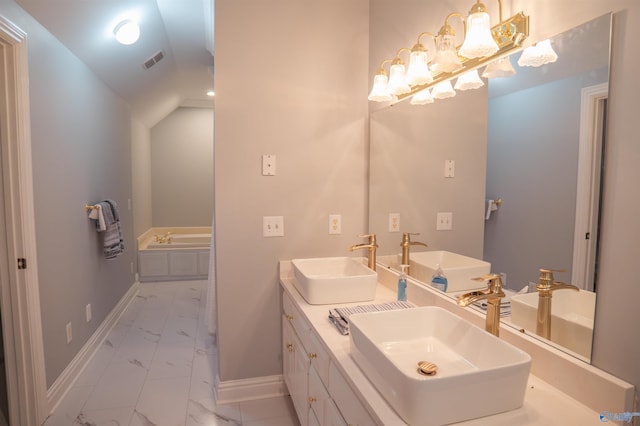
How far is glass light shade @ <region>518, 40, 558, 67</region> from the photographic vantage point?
3.80 feet

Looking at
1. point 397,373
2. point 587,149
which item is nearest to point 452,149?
point 587,149

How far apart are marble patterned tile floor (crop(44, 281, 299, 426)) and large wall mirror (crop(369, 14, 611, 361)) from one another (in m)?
1.45

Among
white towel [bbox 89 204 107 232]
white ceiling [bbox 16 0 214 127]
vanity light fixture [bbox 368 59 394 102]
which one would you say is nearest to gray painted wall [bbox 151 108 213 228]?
white ceiling [bbox 16 0 214 127]

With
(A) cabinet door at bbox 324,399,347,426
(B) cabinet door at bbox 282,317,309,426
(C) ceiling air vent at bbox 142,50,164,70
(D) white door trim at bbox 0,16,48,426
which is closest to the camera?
(A) cabinet door at bbox 324,399,347,426

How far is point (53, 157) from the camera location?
7.57 ft

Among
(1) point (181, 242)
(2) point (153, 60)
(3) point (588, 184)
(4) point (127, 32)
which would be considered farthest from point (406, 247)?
(1) point (181, 242)

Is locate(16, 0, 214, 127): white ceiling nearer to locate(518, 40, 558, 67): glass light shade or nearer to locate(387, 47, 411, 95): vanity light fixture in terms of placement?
locate(387, 47, 411, 95): vanity light fixture

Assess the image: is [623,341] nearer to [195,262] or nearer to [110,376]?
[110,376]

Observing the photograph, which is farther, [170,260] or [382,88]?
[170,260]

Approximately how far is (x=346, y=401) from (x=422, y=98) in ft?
4.46

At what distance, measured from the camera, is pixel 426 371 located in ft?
3.61

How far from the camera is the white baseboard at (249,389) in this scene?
2299mm

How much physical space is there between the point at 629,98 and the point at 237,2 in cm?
188

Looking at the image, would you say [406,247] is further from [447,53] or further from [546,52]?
[546,52]
